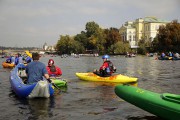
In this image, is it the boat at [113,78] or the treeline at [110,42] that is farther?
the treeline at [110,42]

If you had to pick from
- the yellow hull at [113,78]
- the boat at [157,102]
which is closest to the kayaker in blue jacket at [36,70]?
the boat at [157,102]

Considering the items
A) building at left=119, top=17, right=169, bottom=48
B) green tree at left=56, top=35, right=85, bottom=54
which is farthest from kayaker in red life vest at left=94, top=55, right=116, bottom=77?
building at left=119, top=17, right=169, bottom=48

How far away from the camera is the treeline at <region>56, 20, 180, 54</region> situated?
8712 cm

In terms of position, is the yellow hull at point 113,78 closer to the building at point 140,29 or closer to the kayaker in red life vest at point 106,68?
the kayaker in red life vest at point 106,68

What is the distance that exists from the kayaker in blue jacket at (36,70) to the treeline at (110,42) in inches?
2982

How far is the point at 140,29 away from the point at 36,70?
479ft

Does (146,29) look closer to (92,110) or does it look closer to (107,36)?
(107,36)

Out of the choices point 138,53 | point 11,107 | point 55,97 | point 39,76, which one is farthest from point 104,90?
point 138,53

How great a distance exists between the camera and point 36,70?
12.3m

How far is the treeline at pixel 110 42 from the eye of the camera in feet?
286

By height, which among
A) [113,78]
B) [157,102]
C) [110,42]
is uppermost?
[110,42]

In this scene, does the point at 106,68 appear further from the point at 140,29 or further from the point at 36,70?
the point at 140,29

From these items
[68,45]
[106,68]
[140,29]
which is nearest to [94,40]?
[68,45]

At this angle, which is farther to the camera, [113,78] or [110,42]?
[110,42]
